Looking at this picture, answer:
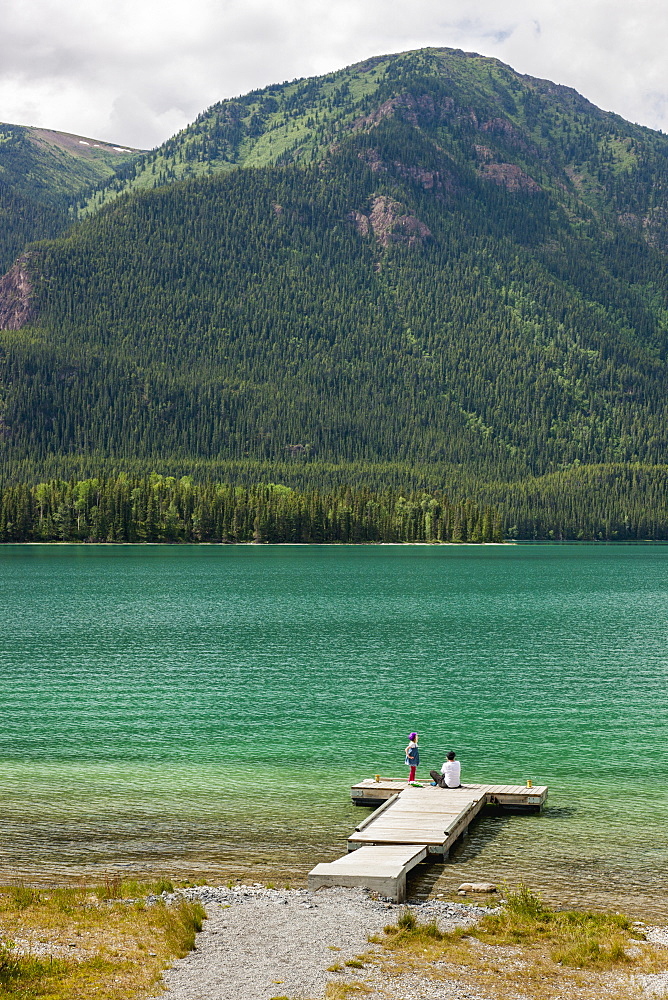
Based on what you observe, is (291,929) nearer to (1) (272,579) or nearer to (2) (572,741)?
(2) (572,741)

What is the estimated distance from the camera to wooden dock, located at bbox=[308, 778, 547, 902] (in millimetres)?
32969

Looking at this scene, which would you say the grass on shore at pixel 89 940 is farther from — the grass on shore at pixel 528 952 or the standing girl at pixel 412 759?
the standing girl at pixel 412 759

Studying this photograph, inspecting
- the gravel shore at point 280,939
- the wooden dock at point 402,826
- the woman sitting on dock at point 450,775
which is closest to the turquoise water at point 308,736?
the wooden dock at point 402,826

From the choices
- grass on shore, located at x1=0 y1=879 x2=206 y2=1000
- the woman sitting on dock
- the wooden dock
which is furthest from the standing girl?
grass on shore, located at x1=0 y1=879 x2=206 y2=1000

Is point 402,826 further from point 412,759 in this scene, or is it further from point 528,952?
point 528,952

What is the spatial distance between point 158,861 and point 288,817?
6820 millimetres

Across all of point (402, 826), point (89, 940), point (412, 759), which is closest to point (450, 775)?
point (412, 759)

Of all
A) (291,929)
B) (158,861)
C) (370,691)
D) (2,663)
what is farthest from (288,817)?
(2,663)

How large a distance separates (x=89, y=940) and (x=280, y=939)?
504 centimetres

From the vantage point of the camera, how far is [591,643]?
338 feet

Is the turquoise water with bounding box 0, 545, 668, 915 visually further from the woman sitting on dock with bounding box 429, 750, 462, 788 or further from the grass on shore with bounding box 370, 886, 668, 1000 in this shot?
the grass on shore with bounding box 370, 886, 668, 1000

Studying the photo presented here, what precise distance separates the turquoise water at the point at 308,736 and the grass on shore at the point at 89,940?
3456 millimetres

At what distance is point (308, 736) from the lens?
58.3 m

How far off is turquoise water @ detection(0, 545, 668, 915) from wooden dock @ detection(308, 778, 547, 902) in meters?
0.94
